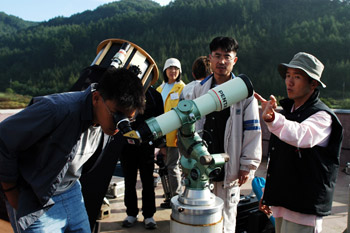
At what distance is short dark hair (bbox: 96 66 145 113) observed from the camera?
150 cm

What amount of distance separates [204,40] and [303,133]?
203ft

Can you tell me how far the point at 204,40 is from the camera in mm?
61750

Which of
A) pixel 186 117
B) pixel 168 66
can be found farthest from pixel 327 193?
pixel 168 66

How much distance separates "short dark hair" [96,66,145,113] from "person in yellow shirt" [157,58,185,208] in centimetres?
213

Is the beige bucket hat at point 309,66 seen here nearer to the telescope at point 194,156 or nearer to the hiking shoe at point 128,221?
the telescope at point 194,156

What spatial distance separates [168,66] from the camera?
4.32m

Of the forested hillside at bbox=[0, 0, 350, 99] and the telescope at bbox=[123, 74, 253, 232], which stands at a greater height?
the forested hillside at bbox=[0, 0, 350, 99]

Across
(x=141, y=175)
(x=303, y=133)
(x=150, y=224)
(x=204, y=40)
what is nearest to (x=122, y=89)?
(x=303, y=133)

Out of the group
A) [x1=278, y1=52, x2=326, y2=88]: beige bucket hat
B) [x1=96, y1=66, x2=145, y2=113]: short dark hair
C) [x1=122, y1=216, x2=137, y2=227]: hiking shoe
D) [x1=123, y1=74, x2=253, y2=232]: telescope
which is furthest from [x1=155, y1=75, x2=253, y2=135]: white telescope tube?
[x1=122, y1=216, x2=137, y2=227]: hiking shoe

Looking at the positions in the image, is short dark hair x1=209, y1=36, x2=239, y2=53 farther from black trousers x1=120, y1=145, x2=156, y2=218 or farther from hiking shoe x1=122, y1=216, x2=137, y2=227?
hiking shoe x1=122, y1=216, x2=137, y2=227

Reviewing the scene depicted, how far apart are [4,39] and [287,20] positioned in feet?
177

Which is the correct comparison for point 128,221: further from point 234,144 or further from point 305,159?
point 305,159

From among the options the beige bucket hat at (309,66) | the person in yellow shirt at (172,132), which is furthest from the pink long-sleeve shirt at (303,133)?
the person in yellow shirt at (172,132)

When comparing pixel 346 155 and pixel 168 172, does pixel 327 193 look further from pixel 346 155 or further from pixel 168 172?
pixel 346 155
